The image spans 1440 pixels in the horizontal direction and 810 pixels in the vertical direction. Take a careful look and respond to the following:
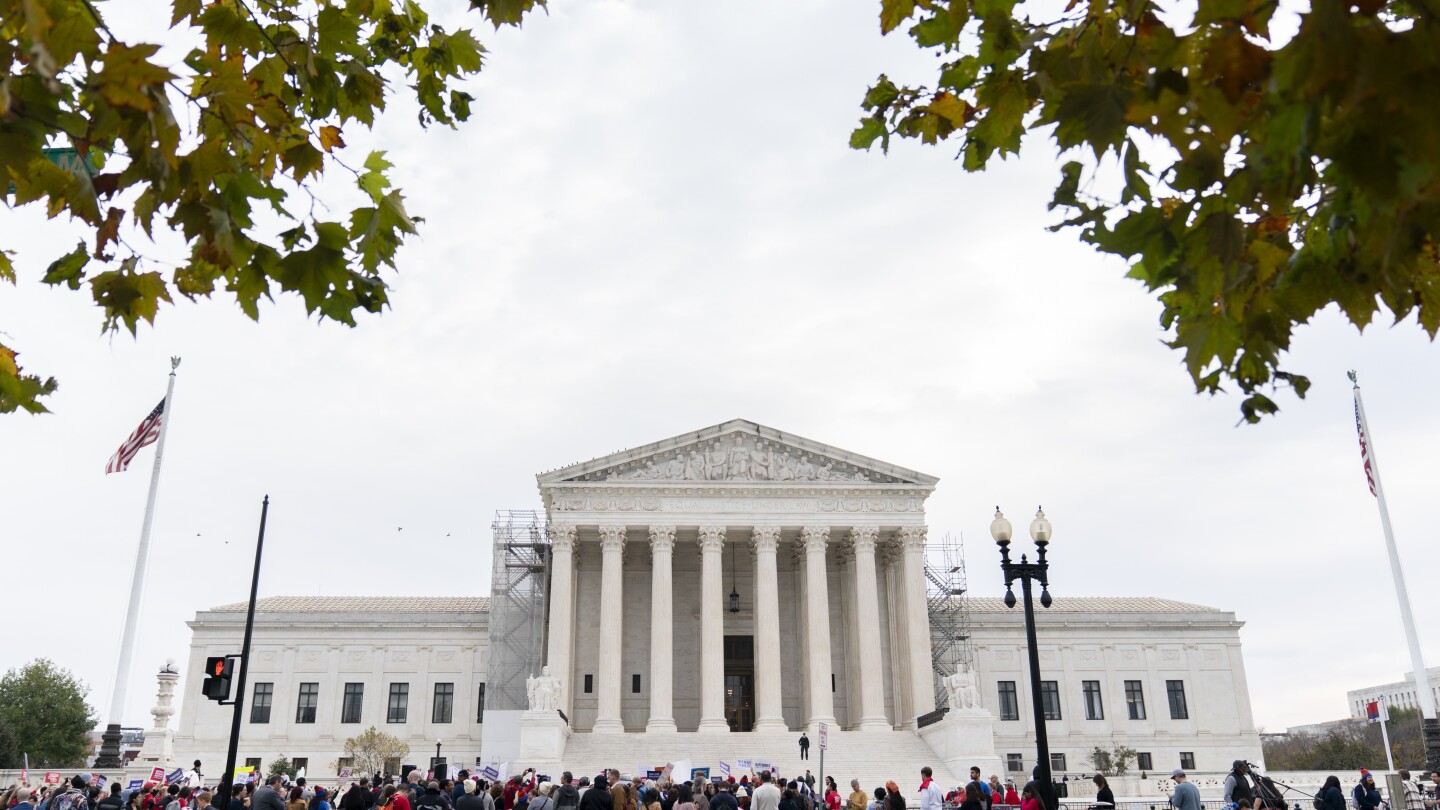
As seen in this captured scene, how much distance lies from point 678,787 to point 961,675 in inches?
847

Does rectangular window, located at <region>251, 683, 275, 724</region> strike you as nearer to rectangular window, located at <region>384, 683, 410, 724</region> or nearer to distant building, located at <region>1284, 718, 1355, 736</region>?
rectangular window, located at <region>384, 683, 410, 724</region>

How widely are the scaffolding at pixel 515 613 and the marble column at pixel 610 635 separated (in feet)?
15.1

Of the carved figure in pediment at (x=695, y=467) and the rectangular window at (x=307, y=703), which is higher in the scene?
the carved figure in pediment at (x=695, y=467)

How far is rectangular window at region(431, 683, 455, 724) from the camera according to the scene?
54312mm

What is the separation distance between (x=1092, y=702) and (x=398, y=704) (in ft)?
120

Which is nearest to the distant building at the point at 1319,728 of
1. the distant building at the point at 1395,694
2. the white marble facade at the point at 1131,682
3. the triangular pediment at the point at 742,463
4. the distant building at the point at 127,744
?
the distant building at the point at 1395,694

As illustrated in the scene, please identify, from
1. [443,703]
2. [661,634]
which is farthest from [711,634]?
[443,703]

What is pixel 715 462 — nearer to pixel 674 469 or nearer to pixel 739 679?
pixel 674 469

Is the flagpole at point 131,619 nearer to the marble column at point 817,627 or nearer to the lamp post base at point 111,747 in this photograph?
the lamp post base at point 111,747

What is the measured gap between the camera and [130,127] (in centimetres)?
363

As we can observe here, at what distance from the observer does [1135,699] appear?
57000 mm

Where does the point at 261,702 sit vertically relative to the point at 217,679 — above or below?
above

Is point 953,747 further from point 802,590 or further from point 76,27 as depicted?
point 76,27

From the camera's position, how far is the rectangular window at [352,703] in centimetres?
5388
